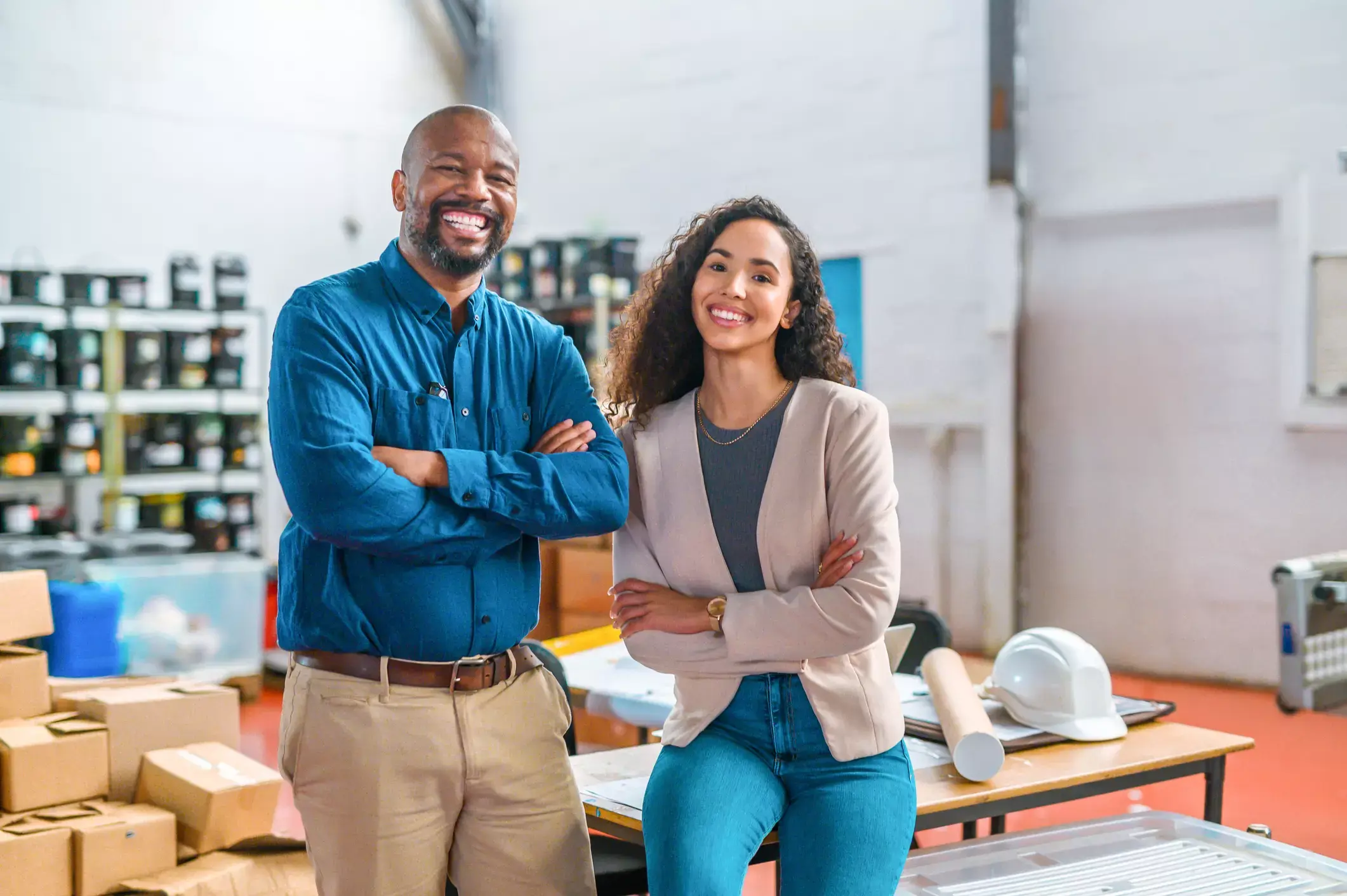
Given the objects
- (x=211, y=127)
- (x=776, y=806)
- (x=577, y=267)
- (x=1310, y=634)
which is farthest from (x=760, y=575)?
(x=211, y=127)

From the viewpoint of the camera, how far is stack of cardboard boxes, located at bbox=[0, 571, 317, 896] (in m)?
2.93

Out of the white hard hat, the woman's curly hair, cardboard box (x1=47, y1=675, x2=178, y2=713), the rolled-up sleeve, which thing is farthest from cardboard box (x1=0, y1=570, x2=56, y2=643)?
the white hard hat

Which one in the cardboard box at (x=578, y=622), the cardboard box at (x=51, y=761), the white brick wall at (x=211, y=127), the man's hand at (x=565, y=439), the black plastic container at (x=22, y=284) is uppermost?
the white brick wall at (x=211, y=127)

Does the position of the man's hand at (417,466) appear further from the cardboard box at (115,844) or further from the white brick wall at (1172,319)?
the white brick wall at (1172,319)

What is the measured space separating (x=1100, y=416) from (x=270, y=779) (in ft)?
15.3

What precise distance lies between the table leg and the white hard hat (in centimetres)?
18

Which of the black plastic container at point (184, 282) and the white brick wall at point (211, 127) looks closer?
the black plastic container at point (184, 282)

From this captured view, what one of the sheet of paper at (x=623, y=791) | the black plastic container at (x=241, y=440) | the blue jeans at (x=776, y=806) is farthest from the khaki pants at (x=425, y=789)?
the black plastic container at (x=241, y=440)

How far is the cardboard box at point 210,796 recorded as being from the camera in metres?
3.07

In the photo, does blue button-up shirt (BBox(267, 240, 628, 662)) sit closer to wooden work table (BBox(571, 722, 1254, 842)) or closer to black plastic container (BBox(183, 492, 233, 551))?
wooden work table (BBox(571, 722, 1254, 842))

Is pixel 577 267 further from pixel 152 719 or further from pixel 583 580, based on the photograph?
pixel 152 719

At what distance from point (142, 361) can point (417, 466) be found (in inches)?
200

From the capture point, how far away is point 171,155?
7695mm

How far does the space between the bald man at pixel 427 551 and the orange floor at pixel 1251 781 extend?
6.19ft
